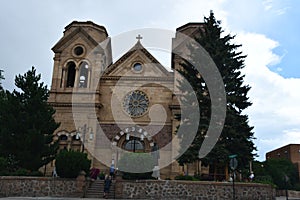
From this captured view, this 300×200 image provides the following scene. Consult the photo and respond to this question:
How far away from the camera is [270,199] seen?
62.0 feet

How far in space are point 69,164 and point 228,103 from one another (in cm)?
1084

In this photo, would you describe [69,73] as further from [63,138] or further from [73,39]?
[63,138]

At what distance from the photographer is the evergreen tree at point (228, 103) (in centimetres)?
2041

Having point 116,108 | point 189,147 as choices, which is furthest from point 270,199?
point 116,108

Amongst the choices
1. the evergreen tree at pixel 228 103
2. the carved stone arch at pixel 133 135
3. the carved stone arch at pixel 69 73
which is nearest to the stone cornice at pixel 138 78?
the carved stone arch at pixel 69 73

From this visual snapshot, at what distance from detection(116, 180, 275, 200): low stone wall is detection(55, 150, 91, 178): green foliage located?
2834 mm

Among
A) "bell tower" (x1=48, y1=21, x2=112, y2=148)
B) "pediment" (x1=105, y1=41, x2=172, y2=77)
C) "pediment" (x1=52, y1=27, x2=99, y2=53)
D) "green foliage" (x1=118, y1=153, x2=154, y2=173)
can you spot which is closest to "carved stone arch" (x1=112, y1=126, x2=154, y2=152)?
"bell tower" (x1=48, y1=21, x2=112, y2=148)

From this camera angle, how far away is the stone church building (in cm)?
3025

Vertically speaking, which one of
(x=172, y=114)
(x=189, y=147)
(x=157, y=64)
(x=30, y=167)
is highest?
(x=157, y=64)

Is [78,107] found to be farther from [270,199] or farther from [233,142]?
[270,199]

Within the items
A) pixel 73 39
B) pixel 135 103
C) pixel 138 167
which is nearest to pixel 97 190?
pixel 138 167

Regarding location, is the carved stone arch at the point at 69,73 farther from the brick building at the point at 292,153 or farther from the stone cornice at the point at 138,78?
the brick building at the point at 292,153

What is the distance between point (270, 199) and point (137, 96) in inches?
668

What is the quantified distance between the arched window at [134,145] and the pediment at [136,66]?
6.68m
